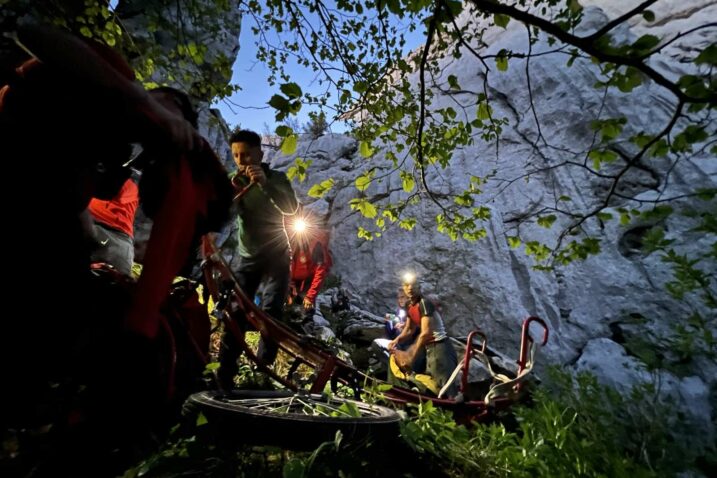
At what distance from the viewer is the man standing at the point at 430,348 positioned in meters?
6.21

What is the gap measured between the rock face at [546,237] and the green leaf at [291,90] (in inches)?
386

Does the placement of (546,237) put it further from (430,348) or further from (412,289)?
(430,348)

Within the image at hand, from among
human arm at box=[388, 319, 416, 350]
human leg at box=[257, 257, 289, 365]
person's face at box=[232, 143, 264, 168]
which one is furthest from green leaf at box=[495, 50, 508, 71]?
A: human arm at box=[388, 319, 416, 350]

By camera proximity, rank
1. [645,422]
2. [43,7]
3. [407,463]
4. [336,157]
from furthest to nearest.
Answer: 1. [336,157]
2. [43,7]
3. [645,422]
4. [407,463]

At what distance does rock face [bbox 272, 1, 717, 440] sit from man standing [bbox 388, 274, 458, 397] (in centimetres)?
581

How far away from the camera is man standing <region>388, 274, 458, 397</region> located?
6211 mm

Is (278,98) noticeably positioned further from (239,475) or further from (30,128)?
(239,475)

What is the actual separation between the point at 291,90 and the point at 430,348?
605 cm

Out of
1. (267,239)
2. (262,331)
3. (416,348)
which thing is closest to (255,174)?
(267,239)

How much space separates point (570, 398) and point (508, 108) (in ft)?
67.9

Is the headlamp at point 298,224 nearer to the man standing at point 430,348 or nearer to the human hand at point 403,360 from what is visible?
the man standing at point 430,348

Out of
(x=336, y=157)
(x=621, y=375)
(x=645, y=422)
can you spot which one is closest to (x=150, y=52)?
(x=645, y=422)

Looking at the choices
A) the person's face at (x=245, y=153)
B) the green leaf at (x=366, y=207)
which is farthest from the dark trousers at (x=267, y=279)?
the green leaf at (x=366, y=207)

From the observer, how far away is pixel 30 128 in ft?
3.60
